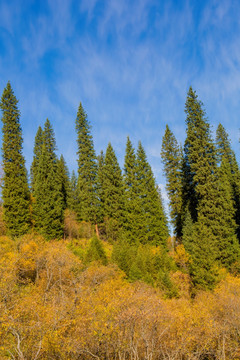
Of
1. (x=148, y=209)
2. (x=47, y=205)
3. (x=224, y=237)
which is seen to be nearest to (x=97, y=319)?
(x=47, y=205)

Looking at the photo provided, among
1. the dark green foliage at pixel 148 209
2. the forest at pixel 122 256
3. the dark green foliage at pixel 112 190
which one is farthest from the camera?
the dark green foliage at pixel 112 190

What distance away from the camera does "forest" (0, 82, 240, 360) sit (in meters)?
11.8

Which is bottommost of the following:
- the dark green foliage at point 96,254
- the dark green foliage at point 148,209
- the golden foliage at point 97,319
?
the golden foliage at point 97,319

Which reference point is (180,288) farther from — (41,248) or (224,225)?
(41,248)

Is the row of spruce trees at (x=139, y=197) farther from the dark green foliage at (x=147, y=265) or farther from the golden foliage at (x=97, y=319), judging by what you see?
the golden foliage at (x=97, y=319)

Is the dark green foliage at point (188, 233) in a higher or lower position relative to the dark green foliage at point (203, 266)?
higher

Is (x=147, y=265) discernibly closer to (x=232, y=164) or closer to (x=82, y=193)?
(x=82, y=193)

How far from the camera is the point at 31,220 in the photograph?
29781mm

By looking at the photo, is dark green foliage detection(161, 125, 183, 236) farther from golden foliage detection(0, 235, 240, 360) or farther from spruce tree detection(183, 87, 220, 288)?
golden foliage detection(0, 235, 240, 360)

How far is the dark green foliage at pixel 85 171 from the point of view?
36.2 metres

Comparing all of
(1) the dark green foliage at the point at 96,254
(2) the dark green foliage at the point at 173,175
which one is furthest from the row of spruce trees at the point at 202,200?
(1) the dark green foliage at the point at 96,254

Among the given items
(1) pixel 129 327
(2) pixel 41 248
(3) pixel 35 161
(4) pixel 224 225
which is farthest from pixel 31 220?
(4) pixel 224 225

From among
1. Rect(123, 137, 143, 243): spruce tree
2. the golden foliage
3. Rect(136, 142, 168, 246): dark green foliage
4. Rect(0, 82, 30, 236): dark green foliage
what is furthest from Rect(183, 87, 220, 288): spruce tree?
Rect(0, 82, 30, 236): dark green foliage

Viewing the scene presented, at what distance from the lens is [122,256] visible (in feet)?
81.8
